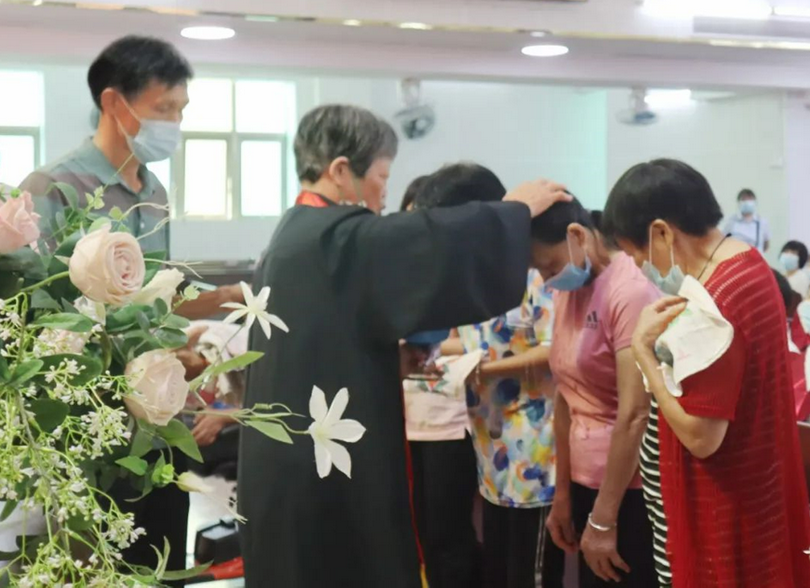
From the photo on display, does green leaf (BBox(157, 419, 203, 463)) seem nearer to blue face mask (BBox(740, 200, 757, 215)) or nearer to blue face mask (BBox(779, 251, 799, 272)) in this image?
blue face mask (BBox(779, 251, 799, 272))

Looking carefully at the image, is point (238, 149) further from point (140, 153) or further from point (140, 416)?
point (140, 416)

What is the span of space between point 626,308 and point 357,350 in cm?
59

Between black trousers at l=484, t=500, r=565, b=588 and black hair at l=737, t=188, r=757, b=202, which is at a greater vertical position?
black hair at l=737, t=188, r=757, b=202

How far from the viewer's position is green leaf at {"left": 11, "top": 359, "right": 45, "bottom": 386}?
69 centimetres

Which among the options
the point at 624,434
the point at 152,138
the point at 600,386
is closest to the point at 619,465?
the point at 624,434

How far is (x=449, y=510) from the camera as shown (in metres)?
2.74

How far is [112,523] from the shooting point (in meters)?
0.68

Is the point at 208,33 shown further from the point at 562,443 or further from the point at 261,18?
the point at 562,443

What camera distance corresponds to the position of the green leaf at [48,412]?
0.72 meters

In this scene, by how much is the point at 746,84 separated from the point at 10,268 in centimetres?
451

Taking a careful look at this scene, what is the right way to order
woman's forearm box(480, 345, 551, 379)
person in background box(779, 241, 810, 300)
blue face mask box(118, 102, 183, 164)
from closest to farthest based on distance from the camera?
1. blue face mask box(118, 102, 183, 164)
2. woman's forearm box(480, 345, 551, 379)
3. person in background box(779, 241, 810, 300)

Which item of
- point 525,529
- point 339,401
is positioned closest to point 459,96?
point 525,529

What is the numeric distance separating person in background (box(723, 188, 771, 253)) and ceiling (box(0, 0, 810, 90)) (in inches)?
57.6

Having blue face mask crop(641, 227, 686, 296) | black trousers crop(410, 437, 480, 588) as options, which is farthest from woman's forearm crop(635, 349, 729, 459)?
black trousers crop(410, 437, 480, 588)
